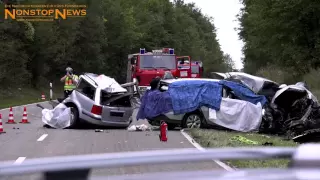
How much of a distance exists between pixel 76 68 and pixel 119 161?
191ft

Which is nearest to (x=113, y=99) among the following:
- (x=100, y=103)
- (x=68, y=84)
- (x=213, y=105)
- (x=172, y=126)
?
(x=100, y=103)

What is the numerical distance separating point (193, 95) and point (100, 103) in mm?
2904

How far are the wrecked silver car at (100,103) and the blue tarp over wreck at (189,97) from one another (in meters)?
0.67

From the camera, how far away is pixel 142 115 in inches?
678

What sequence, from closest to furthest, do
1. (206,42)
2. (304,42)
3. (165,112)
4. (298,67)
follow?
1. (165,112)
2. (304,42)
3. (298,67)
4. (206,42)

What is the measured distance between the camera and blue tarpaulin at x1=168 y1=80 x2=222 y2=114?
16.9 meters

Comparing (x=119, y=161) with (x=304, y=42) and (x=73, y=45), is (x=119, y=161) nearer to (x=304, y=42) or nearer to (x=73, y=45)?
(x=304, y=42)

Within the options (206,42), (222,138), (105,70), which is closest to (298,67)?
(222,138)

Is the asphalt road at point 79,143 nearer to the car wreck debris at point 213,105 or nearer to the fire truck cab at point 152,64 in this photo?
the car wreck debris at point 213,105

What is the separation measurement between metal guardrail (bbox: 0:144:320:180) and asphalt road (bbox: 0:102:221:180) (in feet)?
20.0

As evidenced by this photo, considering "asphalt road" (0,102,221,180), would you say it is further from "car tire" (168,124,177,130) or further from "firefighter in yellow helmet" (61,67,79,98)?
"firefighter in yellow helmet" (61,67,79,98)

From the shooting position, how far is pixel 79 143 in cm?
1327

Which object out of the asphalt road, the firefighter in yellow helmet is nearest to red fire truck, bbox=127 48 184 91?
the firefighter in yellow helmet

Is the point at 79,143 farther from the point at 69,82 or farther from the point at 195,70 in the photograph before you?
the point at 195,70
